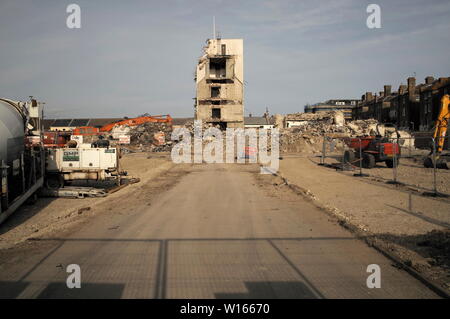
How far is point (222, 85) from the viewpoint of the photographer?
77.0m

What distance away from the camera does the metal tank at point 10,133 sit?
1159cm

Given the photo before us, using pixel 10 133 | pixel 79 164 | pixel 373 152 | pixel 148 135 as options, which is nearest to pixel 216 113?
pixel 148 135

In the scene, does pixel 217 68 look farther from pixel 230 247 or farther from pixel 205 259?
pixel 205 259

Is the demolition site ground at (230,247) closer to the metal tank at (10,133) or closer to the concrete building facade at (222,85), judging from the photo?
the metal tank at (10,133)

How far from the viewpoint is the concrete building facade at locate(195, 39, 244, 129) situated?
76438 millimetres

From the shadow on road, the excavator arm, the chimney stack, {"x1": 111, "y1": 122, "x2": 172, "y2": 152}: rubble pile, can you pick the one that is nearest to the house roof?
the chimney stack

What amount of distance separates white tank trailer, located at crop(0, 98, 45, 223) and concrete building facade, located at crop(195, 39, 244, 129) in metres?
60.7

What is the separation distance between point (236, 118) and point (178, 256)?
70.8 metres

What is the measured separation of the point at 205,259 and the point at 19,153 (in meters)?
8.94

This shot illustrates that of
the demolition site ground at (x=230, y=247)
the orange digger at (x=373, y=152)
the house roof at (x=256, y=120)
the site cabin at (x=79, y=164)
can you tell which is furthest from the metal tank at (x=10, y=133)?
the house roof at (x=256, y=120)

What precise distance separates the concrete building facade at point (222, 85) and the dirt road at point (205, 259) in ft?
214

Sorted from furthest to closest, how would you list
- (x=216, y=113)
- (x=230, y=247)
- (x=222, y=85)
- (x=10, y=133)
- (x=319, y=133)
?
(x=216, y=113) → (x=222, y=85) → (x=319, y=133) → (x=10, y=133) → (x=230, y=247)

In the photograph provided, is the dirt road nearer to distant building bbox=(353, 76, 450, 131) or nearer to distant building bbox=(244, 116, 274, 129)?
distant building bbox=(353, 76, 450, 131)
